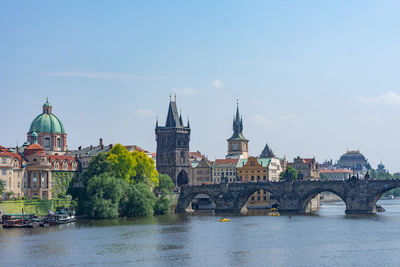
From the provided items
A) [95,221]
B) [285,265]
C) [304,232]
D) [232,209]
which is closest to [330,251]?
[285,265]

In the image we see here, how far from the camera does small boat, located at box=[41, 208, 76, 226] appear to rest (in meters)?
140

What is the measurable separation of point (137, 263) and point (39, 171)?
3101 inches

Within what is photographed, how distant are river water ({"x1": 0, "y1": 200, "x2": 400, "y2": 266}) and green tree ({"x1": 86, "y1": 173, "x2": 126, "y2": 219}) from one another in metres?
4.21

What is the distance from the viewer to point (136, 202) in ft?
520

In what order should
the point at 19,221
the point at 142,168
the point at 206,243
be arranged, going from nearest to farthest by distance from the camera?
the point at 206,243
the point at 19,221
the point at 142,168

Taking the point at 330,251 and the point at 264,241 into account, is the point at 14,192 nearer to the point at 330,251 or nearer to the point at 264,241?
the point at 264,241

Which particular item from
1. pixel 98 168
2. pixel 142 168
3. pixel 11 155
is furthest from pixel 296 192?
pixel 11 155

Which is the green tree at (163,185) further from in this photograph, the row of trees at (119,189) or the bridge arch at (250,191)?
the bridge arch at (250,191)

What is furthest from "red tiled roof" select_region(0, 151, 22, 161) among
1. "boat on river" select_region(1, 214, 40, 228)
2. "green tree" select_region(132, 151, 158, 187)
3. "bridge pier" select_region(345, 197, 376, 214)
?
"bridge pier" select_region(345, 197, 376, 214)

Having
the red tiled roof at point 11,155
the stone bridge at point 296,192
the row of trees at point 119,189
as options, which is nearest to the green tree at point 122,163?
the row of trees at point 119,189

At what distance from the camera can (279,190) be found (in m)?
185

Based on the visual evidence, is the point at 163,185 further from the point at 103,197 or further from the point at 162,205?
the point at 103,197

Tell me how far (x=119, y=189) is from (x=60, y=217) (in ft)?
→ 51.1

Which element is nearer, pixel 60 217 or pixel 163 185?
pixel 60 217
